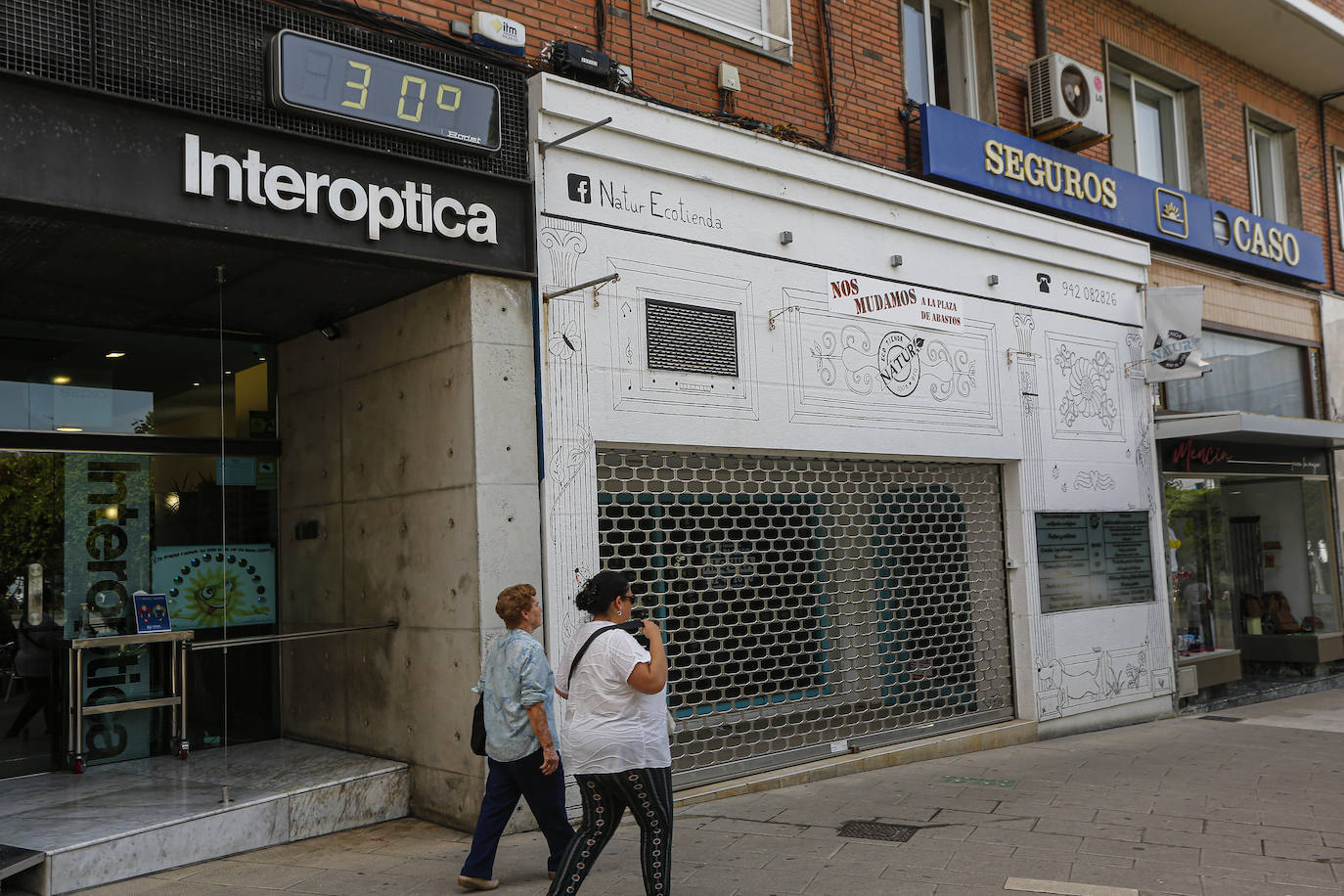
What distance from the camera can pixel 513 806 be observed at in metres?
5.67

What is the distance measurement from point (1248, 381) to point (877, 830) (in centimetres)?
983

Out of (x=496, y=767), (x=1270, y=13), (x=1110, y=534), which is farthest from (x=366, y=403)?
(x=1270, y=13)

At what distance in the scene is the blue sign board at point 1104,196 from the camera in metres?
10.2

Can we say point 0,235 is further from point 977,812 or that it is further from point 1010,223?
point 1010,223

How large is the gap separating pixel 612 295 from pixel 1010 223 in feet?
16.0

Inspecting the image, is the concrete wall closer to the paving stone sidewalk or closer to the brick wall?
the paving stone sidewalk

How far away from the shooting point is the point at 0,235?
235 inches

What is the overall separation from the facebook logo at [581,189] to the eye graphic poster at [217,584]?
3.94 metres

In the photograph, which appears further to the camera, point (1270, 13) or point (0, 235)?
point (1270, 13)

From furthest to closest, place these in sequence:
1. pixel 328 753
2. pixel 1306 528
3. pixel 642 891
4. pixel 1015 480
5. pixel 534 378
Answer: pixel 1306 528 → pixel 1015 480 → pixel 328 753 → pixel 534 378 → pixel 642 891

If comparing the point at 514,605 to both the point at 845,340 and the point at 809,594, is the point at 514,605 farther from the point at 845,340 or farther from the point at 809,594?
Answer: the point at 845,340

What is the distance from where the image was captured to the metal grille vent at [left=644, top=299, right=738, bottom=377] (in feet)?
25.9

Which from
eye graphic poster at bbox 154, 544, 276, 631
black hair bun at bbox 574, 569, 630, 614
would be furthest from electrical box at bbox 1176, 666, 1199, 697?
eye graphic poster at bbox 154, 544, 276, 631

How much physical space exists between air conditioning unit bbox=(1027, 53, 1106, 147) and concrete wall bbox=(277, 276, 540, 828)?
669 centimetres
